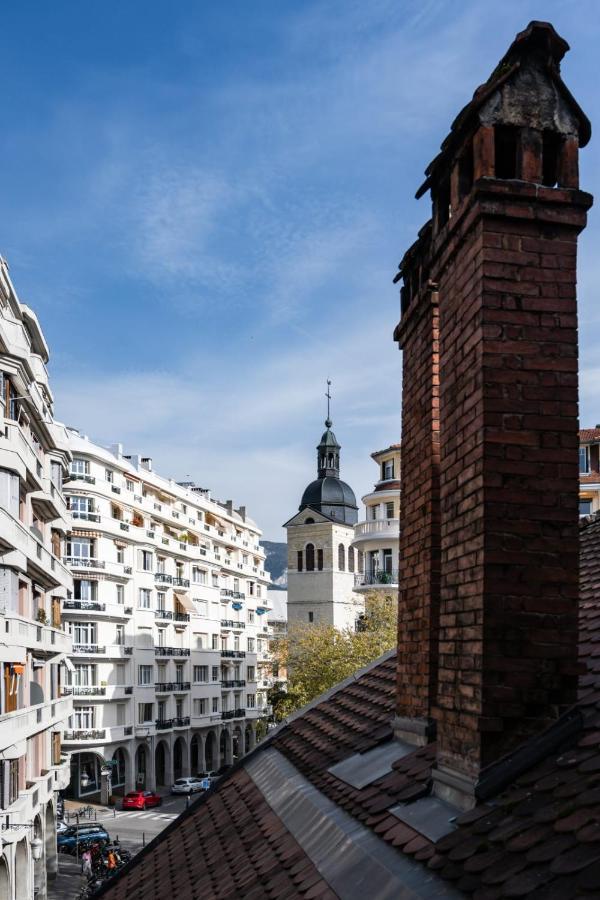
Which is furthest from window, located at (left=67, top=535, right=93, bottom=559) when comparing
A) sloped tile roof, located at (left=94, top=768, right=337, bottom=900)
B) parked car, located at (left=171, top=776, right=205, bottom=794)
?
sloped tile roof, located at (left=94, top=768, right=337, bottom=900)

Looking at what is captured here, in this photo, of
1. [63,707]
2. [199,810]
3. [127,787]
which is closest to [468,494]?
[199,810]

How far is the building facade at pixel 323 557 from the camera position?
89.9m

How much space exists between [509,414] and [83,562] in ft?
162

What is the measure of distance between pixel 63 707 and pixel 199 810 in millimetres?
29518

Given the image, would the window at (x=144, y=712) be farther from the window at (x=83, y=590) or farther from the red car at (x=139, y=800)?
the window at (x=83, y=590)

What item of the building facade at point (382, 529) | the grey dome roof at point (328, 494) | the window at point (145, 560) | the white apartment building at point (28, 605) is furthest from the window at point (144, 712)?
the grey dome roof at point (328, 494)

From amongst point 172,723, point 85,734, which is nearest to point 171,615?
point 172,723

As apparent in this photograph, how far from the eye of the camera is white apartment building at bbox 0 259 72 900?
84.0 feet

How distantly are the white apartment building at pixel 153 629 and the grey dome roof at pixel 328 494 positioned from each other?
1783 cm

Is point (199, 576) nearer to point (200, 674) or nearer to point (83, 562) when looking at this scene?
point (200, 674)

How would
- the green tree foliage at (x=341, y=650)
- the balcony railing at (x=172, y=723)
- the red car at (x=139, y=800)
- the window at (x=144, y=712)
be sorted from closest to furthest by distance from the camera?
the green tree foliage at (x=341, y=650), the red car at (x=139, y=800), the window at (x=144, y=712), the balcony railing at (x=172, y=723)

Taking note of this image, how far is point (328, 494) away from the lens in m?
97.1

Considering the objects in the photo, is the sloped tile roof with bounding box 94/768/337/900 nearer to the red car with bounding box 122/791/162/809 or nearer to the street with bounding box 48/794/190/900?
the street with bounding box 48/794/190/900

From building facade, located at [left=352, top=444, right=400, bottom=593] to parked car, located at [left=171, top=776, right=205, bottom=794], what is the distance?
14596mm
